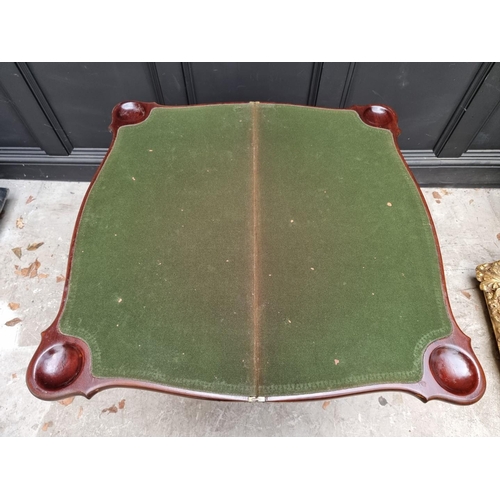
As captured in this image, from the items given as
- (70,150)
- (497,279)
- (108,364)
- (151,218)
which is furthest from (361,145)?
(70,150)

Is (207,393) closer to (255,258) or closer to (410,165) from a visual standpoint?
(255,258)

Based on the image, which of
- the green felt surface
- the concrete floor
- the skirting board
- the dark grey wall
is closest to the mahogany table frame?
the green felt surface

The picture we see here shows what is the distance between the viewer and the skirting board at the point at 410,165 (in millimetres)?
2211

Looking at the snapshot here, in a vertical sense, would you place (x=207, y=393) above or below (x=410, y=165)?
above

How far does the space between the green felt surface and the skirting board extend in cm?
89

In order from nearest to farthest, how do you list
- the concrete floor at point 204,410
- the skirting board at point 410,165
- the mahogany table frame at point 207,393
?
1. the mahogany table frame at point 207,393
2. the concrete floor at point 204,410
3. the skirting board at point 410,165

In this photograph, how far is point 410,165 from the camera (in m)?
2.25

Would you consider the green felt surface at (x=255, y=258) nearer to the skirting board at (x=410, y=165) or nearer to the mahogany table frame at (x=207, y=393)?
the mahogany table frame at (x=207, y=393)

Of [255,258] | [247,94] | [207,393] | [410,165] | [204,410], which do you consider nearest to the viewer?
[207,393]

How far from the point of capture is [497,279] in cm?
188

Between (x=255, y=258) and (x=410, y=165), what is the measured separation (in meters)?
1.52

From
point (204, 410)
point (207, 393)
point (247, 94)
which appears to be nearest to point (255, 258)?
point (207, 393)

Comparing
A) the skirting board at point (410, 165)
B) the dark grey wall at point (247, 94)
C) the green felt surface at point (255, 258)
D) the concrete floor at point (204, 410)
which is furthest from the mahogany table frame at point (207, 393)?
the skirting board at point (410, 165)

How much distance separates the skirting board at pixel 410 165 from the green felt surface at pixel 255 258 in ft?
2.91
